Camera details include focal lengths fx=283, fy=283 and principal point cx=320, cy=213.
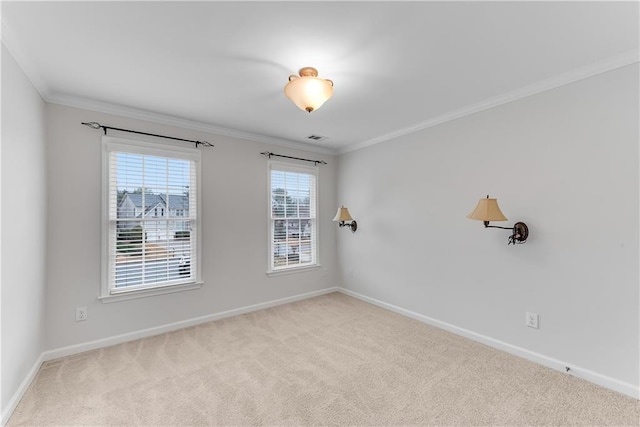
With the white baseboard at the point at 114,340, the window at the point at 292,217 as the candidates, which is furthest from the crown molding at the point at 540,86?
the white baseboard at the point at 114,340

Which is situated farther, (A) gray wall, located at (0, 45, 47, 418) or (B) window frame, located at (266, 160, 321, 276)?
(B) window frame, located at (266, 160, 321, 276)

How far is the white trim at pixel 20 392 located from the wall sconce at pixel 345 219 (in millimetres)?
3478

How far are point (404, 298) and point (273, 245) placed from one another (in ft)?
6.48

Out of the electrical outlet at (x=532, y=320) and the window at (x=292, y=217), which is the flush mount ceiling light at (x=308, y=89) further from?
the electrical outlet at (x=532, y=320)

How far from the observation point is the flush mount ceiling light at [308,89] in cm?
204

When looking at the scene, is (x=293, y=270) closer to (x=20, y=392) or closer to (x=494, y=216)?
(x=494, y=216)

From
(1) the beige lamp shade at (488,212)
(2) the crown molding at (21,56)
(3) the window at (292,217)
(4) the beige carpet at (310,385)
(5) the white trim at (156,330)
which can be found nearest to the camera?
(2) the crown molding at (21,56)

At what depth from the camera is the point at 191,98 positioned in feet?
9.20

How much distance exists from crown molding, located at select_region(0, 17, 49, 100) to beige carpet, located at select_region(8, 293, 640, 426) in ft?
8.01

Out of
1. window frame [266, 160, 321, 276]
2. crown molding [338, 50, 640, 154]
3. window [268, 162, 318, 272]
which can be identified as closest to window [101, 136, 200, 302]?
window frame [266, 160, 321, 276]

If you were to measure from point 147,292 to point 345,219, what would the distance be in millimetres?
2689

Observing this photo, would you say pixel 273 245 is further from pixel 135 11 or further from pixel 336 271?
pixel 135 11

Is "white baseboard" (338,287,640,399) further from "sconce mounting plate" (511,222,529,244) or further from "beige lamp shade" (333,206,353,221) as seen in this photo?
"beige lamp shade" (333,206,353,221)

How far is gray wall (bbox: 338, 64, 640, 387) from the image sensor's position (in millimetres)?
2146
